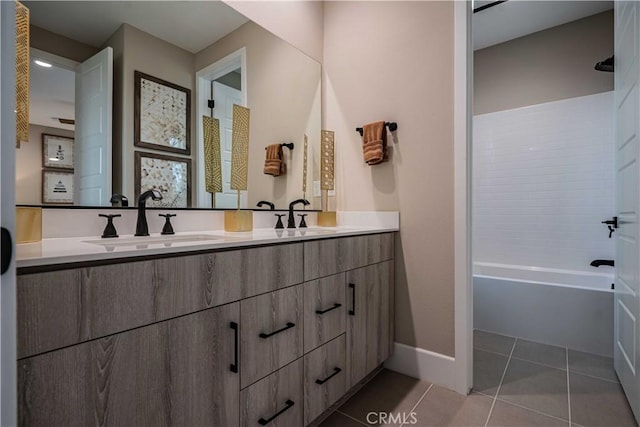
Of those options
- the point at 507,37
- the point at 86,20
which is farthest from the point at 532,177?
the point at 86,20

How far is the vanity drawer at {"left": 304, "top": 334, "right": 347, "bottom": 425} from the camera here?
1247 mm

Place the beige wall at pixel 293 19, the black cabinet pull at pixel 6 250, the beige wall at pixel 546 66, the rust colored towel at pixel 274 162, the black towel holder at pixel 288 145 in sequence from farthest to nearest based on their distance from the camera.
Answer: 1. the beige wall at pixel 546 66
2. the black towel holder at pixel 288 145
3. the rust colored towel at pixel 274 162
4. the beige wall at pixel 293 19
5. the black cabinet pull at pixel 6 250

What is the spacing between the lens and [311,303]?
127 cm

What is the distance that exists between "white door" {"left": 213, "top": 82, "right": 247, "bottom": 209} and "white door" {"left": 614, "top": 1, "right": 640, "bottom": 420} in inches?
76.0

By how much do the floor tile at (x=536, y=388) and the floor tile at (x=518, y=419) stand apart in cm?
5

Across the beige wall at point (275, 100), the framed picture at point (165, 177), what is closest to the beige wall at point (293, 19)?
the beige wall at point (275, 100)

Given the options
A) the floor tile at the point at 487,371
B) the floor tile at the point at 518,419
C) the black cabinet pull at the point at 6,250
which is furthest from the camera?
the floor tile at the point at 487,371

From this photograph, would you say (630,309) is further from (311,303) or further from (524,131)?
(524,131)

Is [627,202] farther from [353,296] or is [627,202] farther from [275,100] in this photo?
[275,100]

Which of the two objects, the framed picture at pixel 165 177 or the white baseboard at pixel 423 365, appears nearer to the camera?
the framed picture at pixel 165 177

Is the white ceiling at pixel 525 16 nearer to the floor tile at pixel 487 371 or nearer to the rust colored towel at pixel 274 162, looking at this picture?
the rust colored towel at pixel 274 162

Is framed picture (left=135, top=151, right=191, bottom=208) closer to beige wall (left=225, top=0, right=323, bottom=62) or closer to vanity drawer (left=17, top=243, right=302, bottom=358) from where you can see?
vanity drawer (left=17, top=243, right=302, bottom=358)

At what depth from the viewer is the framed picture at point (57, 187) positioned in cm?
106

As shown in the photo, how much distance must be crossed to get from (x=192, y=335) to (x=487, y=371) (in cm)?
181
